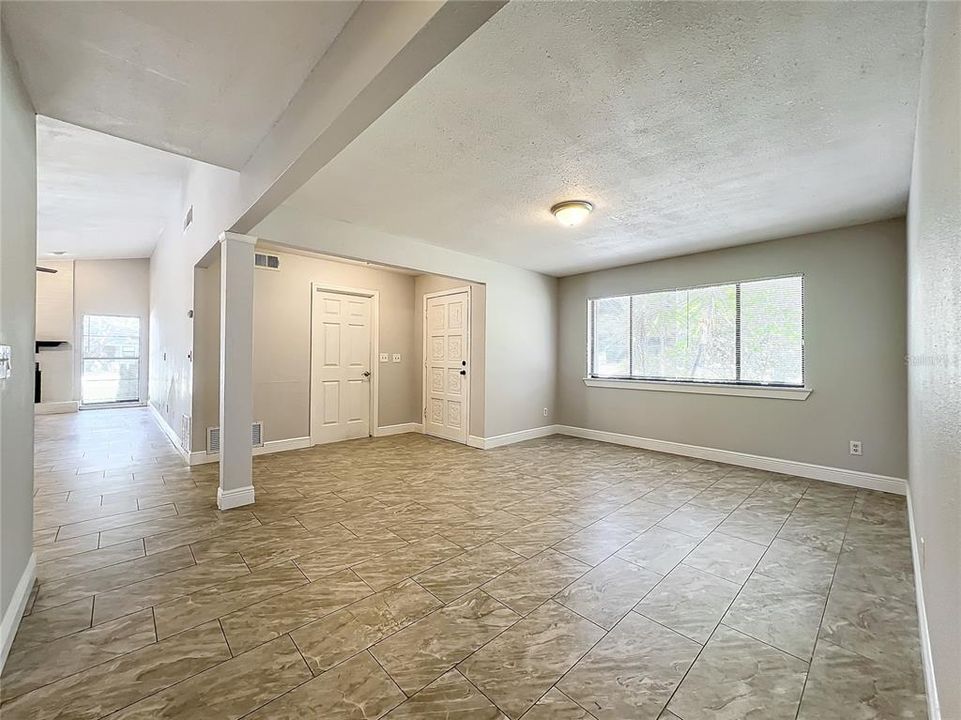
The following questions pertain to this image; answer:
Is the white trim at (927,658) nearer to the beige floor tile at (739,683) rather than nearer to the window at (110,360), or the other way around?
the beige floor tile at (739,683)

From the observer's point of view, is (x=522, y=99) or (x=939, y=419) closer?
(x=939, y=419)

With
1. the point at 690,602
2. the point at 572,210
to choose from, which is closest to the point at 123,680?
the point at 690,602

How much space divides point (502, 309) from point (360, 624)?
13.9 feet

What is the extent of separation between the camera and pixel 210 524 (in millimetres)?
2961

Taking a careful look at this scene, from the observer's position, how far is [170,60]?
6.01 ft

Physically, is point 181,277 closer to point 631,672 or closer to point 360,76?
point 360,76

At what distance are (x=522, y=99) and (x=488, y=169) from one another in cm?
78

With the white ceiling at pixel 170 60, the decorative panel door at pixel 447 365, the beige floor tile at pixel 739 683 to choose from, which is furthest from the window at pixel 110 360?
the beige floor tile at pixel 739 683

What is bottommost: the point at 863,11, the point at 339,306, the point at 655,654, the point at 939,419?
the point at 655,654

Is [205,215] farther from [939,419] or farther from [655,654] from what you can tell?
[939,419]

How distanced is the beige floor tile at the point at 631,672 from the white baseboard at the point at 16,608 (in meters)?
2.14

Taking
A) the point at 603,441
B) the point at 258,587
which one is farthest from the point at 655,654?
the point at 603,441

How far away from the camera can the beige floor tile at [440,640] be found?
A: 5.23 ft

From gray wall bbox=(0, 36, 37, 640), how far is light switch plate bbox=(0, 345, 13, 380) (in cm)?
3
